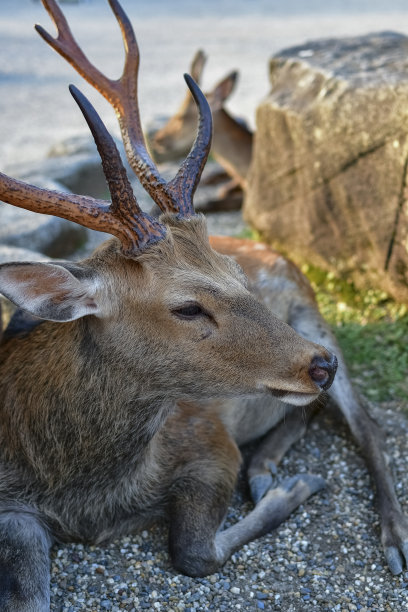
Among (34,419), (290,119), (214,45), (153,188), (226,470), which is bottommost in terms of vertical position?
(214,45)

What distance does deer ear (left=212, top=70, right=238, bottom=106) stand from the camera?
759cm

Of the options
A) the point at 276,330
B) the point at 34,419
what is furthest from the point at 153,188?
the point at 34,419

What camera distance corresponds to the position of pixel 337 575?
334cm

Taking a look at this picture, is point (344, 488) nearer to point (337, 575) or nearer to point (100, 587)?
point (337, 575)

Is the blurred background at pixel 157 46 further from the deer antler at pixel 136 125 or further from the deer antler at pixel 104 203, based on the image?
the deer antler at pixel 104 203

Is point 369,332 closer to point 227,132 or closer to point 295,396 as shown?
point 295,396

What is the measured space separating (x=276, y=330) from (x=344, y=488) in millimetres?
1291

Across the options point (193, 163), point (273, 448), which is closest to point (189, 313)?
point (193, 163)

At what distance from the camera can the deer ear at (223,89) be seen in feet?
24.9

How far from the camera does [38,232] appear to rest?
6418mm

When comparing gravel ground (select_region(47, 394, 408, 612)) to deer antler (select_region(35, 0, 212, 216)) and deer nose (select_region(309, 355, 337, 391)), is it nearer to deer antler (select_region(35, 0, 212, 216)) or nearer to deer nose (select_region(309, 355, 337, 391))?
deer nose (select_region(309, 355, 337, 391))

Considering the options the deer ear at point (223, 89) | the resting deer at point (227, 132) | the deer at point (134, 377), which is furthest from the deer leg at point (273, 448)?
the deer ear at point (223, 89)

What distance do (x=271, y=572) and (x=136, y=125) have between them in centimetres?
202

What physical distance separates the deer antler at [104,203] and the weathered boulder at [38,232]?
3.32 metres
